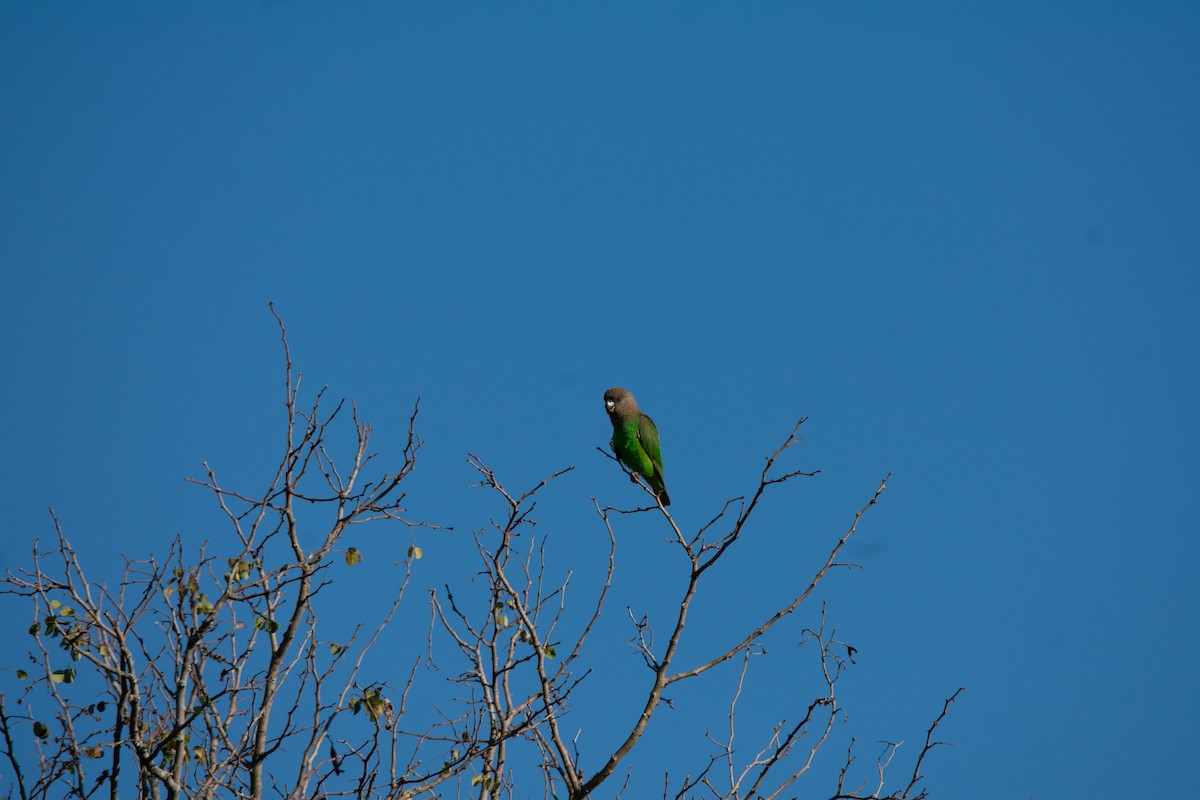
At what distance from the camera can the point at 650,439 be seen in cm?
920

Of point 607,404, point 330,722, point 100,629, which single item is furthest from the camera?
point 607,404

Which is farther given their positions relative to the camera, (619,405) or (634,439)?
(619,405)

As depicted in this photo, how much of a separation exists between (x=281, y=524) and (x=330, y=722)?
3.12ft

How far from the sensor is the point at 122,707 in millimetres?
4207

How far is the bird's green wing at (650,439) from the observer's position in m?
9.13

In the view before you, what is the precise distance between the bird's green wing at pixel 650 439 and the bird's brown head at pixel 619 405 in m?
0.11

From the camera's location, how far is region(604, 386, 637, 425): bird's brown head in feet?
30.1

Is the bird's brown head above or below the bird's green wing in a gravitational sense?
above

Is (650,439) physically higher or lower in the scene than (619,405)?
lower

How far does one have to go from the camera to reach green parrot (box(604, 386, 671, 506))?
9.00 meters

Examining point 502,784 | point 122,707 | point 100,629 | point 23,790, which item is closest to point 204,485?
point 100,629

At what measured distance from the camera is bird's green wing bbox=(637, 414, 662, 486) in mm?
9133

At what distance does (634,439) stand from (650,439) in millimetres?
215

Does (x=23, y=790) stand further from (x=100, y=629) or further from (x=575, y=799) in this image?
(x=575, y=799)
